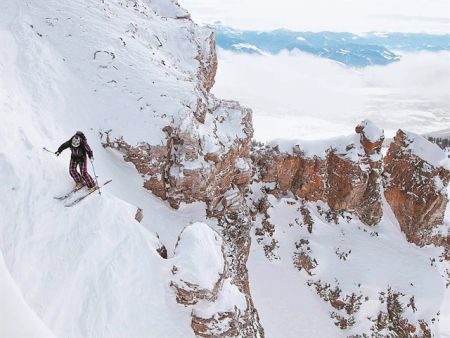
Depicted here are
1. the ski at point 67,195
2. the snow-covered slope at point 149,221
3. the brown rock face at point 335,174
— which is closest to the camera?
the snow-covered slope at point 149,221

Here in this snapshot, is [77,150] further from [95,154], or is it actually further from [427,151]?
[427,151]

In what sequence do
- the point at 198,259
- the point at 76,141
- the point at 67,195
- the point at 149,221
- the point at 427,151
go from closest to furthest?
the point at 67,195
the point at 76,141
the point at 198,259
the point at 149,221
the point at 427,151

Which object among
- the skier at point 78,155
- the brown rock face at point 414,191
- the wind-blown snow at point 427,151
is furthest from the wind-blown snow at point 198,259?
the wind-blown snow at point 427,151

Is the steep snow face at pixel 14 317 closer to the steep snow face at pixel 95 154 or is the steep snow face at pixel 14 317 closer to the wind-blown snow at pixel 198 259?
the steep snow face at pixel 95 154

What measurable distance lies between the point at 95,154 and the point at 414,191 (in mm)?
28704

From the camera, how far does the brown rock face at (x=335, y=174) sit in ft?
119

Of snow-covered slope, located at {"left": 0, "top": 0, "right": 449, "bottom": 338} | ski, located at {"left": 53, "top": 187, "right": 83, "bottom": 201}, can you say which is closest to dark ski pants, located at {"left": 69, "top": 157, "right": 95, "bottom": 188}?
ski, located at {"left": 53, "top": 187, "right": 83, "bottom": 201}

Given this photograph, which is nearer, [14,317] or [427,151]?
[14,317]

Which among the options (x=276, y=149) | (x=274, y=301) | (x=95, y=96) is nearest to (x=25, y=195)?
(x=95, y=96)

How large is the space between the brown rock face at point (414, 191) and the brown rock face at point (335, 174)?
7.02ft

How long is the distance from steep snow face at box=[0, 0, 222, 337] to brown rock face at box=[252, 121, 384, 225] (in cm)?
1140

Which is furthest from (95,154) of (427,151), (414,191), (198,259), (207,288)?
(427,151)

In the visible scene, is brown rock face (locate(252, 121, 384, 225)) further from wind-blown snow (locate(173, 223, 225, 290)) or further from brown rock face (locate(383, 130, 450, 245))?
wind-blown snow (locate(173, 223, 225, 290))

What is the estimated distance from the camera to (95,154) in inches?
830
